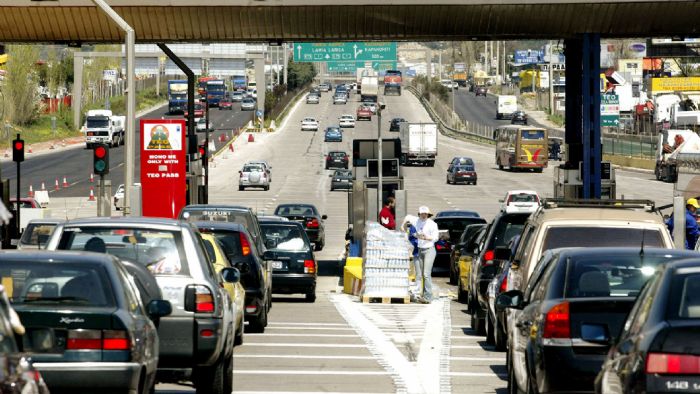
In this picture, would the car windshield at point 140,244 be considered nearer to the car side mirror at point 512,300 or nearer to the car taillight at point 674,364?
the car side mirror at point 512,300

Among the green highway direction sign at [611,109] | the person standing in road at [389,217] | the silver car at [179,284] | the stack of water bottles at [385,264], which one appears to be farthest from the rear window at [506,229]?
the green highway direction sign at [611,109]

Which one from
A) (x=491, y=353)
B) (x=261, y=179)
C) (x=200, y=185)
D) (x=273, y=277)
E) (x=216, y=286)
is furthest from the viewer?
(x=261, y=179)

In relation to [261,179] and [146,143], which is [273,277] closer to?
[146,143]

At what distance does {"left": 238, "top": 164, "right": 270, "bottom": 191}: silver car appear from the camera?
75562mm

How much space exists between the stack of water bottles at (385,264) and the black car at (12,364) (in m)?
20.1

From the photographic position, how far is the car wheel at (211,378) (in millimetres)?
13922

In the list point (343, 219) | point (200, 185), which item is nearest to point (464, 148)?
point (343, 219)

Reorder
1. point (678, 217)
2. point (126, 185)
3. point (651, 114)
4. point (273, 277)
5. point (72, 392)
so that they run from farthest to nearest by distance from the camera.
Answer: point (651, 114) → point (126, 185) → point (273, 277) → point (678, 217) → point (72, 392)

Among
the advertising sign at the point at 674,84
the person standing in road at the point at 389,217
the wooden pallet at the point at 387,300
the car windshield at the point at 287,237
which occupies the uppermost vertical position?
the advertising sign at the point at 674,84

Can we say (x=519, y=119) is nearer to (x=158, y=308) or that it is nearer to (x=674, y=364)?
(x=158, y=308)

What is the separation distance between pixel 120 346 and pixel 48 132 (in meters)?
105

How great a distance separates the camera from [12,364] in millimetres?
8117

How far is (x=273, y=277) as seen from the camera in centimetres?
2830

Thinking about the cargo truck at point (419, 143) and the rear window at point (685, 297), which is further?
the cargo truck at point (419, 143)
